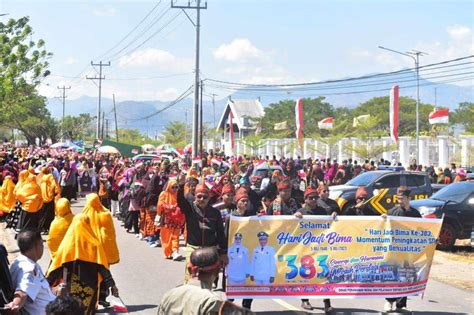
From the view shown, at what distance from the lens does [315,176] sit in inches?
1255

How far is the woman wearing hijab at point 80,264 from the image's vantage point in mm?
7645

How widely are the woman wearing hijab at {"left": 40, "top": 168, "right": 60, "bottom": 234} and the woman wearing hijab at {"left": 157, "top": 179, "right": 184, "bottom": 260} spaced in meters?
3.41

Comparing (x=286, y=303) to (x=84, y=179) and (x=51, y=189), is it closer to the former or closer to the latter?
(x=51, y=189)

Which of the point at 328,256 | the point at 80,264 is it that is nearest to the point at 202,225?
the point at 328,256

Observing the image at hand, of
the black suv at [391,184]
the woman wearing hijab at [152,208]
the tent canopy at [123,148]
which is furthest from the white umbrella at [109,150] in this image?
the woman wearing hijab at [152,208]

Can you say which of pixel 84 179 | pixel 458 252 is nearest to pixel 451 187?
pixel 458 252

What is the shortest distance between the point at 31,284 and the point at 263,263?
3733 mm

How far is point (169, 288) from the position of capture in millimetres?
11664

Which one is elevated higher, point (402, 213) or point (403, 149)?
point (403, 149)

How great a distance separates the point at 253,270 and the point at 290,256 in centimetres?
49

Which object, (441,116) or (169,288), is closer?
(169,288)

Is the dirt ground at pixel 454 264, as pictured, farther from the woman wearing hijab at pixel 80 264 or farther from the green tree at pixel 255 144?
the green tree at pixel 255 144

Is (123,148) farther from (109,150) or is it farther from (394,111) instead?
(394,111)

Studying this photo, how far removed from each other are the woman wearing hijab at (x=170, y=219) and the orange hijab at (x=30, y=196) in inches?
115
